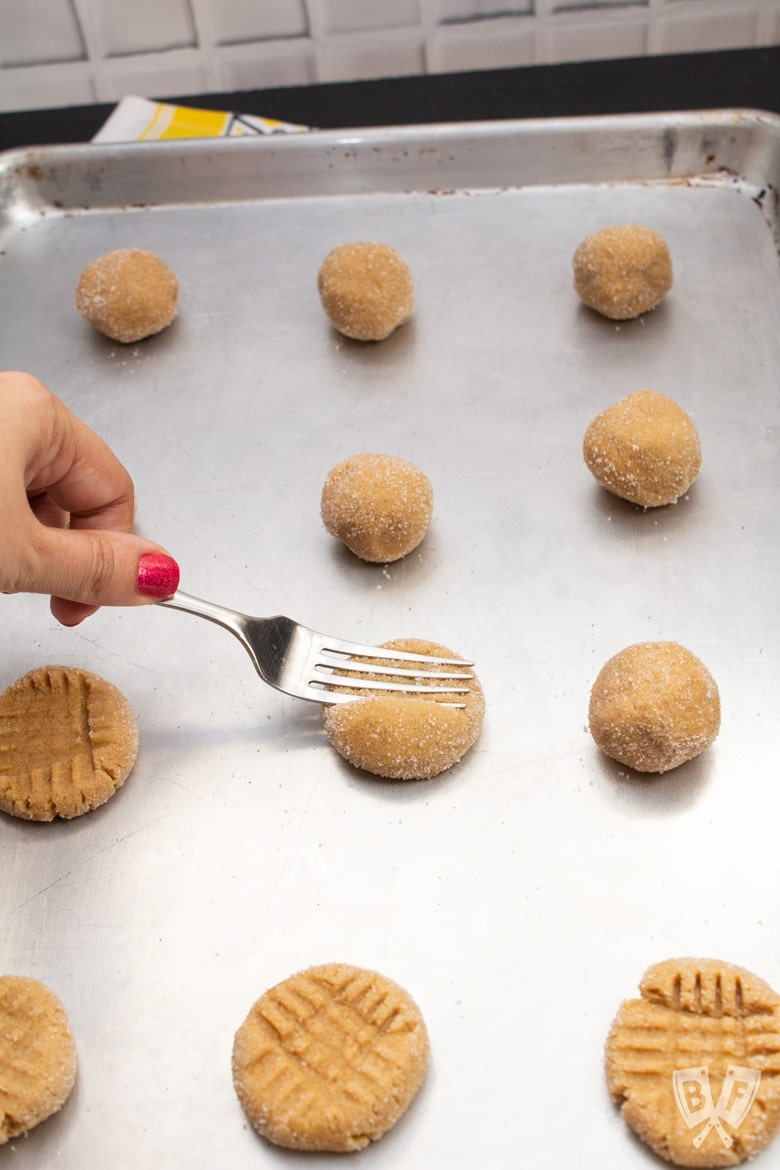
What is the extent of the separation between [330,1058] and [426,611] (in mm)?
605

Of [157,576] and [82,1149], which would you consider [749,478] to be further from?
[82,1149]

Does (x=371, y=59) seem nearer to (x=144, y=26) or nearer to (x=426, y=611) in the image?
(x=144, y=26)

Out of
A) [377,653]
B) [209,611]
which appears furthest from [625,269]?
[209,611]

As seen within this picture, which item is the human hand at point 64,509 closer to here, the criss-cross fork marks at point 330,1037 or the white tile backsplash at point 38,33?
the criss-cross fork marks at point 330,1037

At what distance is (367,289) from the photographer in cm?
178

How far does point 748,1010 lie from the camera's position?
3.82ft

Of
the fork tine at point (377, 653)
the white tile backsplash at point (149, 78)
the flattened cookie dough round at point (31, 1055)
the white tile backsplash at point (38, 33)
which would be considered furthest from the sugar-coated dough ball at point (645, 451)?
the white tile backsplash at point (38, 33)

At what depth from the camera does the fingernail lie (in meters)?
1.25

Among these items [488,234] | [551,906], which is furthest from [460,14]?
[551,906]

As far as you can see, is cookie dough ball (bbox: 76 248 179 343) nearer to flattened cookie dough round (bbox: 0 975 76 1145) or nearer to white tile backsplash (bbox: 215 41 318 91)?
white tile backsplash (bbox: 215 41 318 91)

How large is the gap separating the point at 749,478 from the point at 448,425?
457 millimetres

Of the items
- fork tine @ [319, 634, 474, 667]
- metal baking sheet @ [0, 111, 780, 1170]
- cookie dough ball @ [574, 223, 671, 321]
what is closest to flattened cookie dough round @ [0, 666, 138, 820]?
metal baking sheet @ [0, 111, 780, 1170]

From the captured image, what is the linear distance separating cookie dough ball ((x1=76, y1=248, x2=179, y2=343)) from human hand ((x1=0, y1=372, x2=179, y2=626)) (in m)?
0.53

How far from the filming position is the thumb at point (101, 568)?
1174 mm
